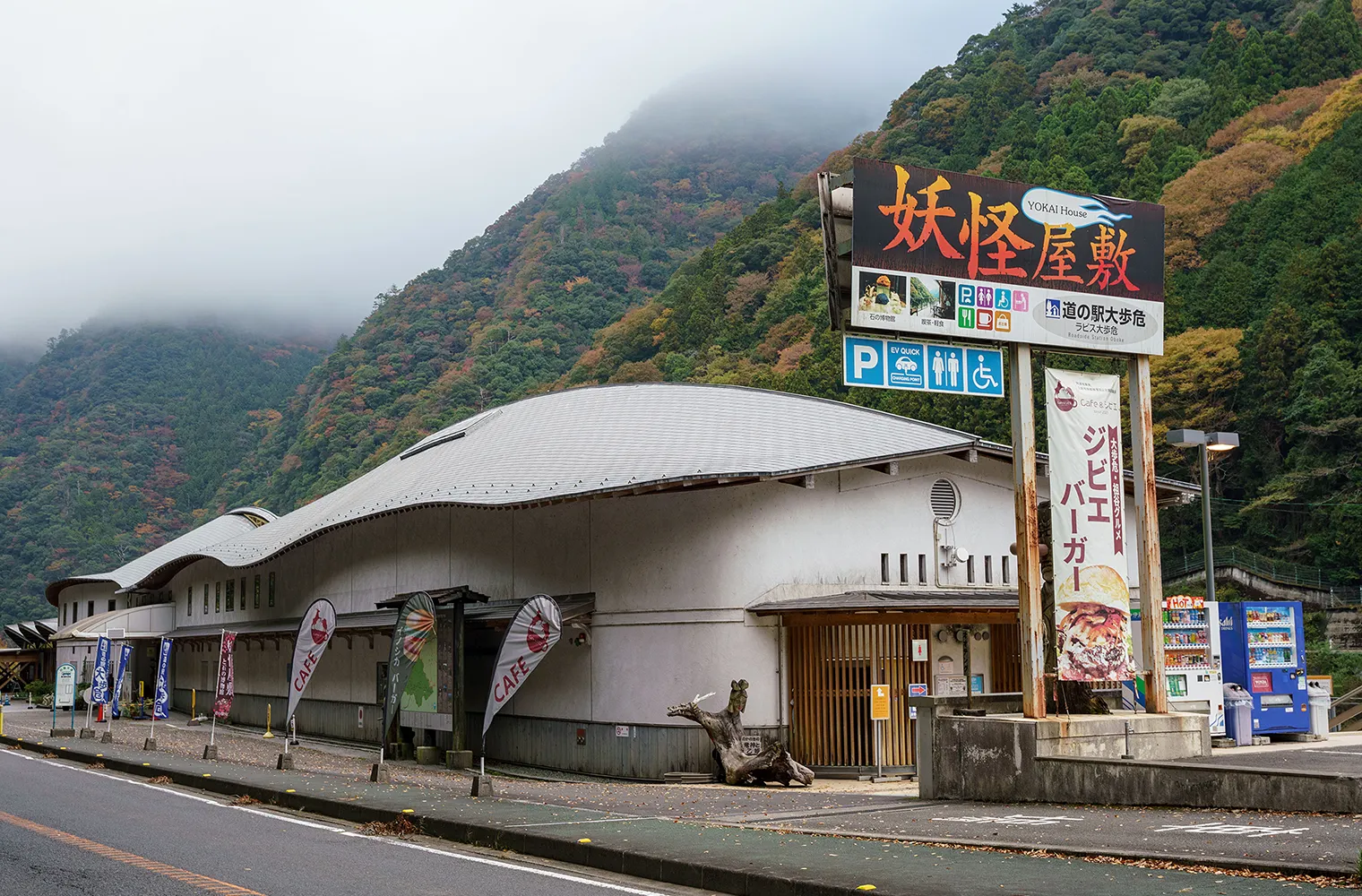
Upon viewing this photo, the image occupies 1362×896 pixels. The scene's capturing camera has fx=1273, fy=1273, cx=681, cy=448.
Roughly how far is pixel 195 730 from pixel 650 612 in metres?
20.3

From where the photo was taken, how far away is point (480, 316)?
103 metres

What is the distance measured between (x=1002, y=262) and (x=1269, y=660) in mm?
13069

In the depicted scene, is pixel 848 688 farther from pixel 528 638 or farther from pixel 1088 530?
pixel 1088 530

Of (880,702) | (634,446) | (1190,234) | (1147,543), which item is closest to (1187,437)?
(1147,543)

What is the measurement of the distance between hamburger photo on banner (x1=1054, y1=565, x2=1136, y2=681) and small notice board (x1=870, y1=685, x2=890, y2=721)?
4720 millimetres

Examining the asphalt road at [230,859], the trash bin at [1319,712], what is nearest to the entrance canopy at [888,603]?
the trash bin at [1319,712]

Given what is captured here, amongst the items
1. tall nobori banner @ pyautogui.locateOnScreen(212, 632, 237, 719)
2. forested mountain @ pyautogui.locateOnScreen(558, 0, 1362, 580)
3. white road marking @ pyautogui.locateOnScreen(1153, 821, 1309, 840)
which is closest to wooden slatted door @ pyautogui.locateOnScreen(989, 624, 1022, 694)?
white road marking @ pyautogui.locateOnScreen(1153, 821, 1309, 840)

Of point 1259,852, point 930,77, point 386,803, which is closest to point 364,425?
point 930,77

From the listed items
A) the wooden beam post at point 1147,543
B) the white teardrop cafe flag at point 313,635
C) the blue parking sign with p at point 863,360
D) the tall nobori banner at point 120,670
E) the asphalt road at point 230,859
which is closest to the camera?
the asphalt road at point 230,859

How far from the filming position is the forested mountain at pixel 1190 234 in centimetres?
4928

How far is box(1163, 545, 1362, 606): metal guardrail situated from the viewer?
46250 mm

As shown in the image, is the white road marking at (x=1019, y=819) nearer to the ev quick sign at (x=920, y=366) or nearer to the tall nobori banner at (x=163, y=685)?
the ev quick sign at (x=920, y=366)

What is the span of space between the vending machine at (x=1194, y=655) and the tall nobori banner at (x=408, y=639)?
13124mm

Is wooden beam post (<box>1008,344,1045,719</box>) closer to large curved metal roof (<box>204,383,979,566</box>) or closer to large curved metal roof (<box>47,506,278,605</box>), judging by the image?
large curved metal roof (<box>204,383,979,566</box>)
